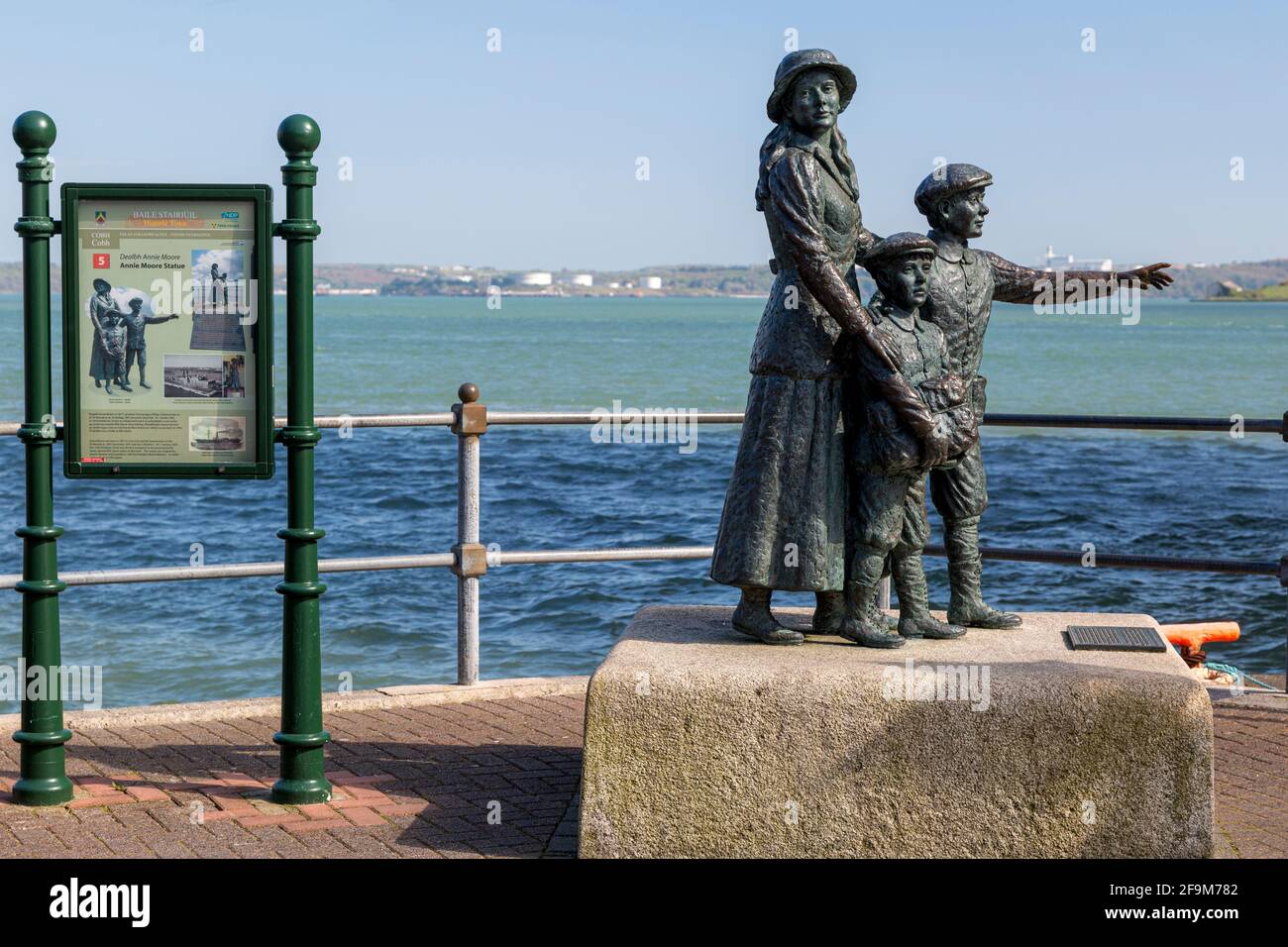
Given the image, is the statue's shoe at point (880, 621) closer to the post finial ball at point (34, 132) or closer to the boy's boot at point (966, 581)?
the boy's boot at point (966, 581)

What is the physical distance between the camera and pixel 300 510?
570 centimetres

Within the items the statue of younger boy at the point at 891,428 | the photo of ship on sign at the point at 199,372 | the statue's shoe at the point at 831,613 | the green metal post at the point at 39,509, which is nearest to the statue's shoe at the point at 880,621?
the statue of younger boy at the point at 891,428

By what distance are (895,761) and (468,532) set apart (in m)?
2.83

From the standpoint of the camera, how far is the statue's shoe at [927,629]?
18.8ft

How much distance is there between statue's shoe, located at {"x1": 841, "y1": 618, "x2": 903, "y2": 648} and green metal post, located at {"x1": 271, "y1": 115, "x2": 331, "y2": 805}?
1.71 m

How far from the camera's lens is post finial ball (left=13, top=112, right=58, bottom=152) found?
18.5 ft

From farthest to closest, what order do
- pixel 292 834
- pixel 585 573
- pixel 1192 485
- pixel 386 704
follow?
pixel 1192 485 < pixel 585 573 < pixel 386 704 < pixel 292 834

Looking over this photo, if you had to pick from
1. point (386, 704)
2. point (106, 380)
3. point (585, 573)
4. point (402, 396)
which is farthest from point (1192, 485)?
point (402, 396)

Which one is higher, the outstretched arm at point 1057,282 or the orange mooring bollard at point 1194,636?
the outstretched arm at point 1057,282

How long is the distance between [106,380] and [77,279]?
332 mm

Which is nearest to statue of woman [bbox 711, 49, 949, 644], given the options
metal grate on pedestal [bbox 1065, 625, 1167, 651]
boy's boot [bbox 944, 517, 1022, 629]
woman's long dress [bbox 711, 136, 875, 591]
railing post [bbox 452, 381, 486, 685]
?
woman's long dress [bbox 711, 136, 875, 591]

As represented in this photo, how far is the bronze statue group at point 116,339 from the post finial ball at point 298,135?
0.66 meters

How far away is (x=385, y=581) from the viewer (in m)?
17.1
